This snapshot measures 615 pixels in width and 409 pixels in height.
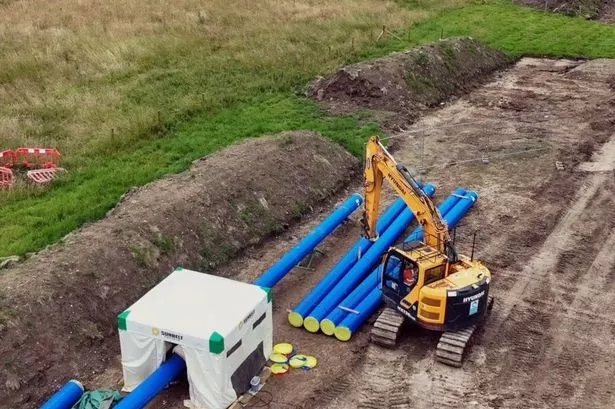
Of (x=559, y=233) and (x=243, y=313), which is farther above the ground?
(x=243, y=313)

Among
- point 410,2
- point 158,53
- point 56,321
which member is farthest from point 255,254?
point 410,2

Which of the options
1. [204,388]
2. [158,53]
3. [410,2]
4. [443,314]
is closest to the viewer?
[204,388]

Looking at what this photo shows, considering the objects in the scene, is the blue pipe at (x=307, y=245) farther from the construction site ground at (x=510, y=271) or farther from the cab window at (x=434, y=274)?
the cab window at (x=434, y=274)

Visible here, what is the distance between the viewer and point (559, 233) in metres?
19.0

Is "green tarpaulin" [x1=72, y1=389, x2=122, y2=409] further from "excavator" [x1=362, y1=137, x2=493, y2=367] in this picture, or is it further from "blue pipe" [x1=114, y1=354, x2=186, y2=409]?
"excavator" [x1=362, y1=137, x2=493, y2=367]

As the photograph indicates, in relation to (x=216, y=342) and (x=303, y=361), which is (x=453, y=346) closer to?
(x=303, y=361)

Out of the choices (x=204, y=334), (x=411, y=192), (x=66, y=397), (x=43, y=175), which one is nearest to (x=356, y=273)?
(x=411, y=192)

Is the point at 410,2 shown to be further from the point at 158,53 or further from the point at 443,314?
the point at 443,314

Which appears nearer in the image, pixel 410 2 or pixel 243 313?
pixel 243 313

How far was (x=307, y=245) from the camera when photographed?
1675cm

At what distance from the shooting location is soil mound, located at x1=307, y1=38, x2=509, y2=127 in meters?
26.9

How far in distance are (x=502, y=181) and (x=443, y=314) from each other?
30.9 ft

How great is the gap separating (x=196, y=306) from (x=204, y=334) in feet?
3.04

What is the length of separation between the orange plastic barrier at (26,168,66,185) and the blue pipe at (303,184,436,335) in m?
8.67
